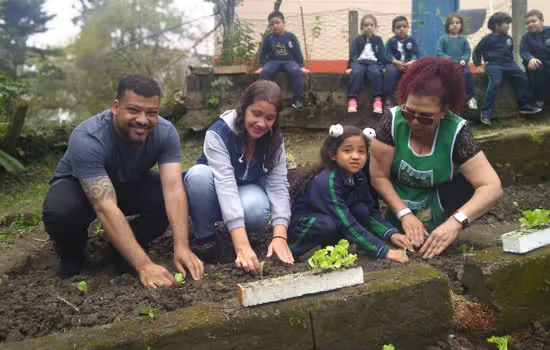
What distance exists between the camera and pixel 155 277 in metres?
2.25

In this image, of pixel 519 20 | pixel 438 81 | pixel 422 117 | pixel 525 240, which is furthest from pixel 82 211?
pixel 519 20

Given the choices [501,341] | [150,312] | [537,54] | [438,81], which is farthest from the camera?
[537,54]

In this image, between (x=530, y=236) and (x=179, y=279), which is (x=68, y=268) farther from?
(x=530, y=236)

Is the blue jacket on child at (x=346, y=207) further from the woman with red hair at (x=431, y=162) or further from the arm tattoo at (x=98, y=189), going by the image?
the arm tattoo at (x=98, y=189)

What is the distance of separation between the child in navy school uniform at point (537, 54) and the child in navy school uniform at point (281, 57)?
2876 millimetres

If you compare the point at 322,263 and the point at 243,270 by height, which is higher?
the point at 322,263

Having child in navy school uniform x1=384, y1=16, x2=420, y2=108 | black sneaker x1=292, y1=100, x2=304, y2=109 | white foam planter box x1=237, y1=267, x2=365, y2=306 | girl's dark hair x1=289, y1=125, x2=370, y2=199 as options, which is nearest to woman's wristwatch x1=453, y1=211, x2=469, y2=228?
girl's dark hair x1=289, y1=125, x2=370, y2=199

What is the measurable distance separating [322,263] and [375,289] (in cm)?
25

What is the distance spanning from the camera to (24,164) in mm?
6086

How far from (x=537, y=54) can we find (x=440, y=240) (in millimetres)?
4745

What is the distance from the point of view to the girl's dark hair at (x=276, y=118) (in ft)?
8.70

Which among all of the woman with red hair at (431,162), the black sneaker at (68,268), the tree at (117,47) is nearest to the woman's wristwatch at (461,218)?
the woman with red hair at (431,162)

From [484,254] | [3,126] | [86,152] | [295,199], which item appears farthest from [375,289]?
[3,126]

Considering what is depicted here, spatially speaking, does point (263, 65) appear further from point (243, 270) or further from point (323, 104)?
point (243, 270)
